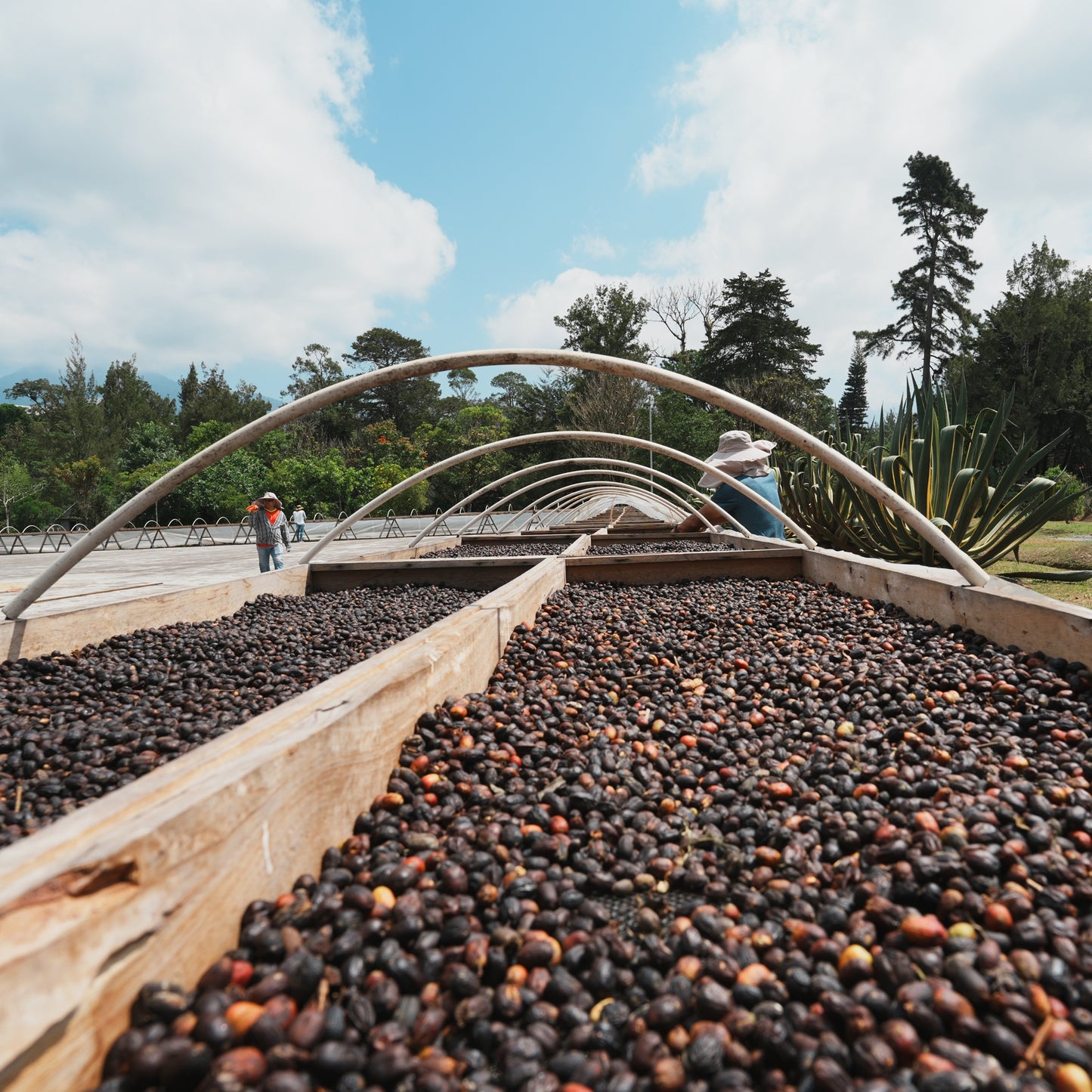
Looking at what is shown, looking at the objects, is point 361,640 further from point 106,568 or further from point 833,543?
point 106,568

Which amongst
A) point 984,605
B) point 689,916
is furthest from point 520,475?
point 689,916

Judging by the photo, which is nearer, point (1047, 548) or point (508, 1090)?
point (508, 1090)

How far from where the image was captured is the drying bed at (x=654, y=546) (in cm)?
675

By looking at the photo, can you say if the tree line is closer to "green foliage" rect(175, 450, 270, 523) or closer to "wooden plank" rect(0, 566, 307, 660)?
"green foliage" rect(175, 450, 270, 523)

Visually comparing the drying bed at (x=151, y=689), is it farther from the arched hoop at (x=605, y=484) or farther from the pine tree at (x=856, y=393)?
the pine tree at (x=856, y=393)

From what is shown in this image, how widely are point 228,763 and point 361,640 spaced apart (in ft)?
6.10

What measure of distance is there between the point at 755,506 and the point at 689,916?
6163mm

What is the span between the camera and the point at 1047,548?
30.3ft

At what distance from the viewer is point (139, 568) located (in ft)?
39.3

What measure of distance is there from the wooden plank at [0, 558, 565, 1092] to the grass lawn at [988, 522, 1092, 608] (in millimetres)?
4454

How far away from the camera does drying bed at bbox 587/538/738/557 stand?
22.1 ft

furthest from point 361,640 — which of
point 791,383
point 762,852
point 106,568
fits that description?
point 791,383

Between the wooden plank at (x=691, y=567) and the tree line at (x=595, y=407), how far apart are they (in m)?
25.6

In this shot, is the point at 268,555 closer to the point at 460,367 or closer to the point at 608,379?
the point at 460,367
